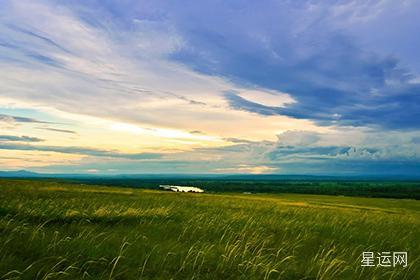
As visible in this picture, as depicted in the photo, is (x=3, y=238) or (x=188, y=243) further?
(x=188, y=243)

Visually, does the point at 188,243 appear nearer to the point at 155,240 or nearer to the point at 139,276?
the point at 155,240

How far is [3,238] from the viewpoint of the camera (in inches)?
348

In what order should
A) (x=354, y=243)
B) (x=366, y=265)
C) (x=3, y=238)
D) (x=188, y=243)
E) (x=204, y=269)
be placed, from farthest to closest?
(x=354, y=243)
(x=188, y=243)
(x=366, y=265)
(x=3, y=238)
(x=204, y=269)

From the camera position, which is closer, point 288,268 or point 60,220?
point 288,268

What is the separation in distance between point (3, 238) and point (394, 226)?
59.6ft

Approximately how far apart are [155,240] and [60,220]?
16.5 feet

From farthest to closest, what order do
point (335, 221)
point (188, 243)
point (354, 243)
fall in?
1. point (335, 221)
2. point (354, 243)
3. point (188, 243)

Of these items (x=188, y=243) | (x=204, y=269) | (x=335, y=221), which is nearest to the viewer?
(x=204, y=269)

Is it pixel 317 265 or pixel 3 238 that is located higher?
pixel 3 238

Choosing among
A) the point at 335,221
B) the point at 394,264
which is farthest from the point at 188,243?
the point at 335,221

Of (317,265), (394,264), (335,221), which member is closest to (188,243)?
(317,265)

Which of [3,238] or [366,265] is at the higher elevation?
[3,238]

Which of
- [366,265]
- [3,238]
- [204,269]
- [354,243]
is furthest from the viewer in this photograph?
[354,243]

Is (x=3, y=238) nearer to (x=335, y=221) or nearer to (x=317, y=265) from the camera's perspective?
(x=317, y=265)
